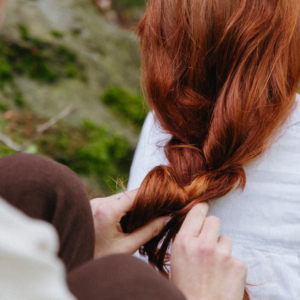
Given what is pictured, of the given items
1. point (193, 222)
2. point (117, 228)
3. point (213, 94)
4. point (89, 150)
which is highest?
point (213, 94)

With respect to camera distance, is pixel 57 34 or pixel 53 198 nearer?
pixel 53 198

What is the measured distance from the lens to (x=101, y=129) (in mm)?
1650

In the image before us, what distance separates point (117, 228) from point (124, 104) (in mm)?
1224

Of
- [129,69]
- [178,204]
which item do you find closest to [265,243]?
[178,204]

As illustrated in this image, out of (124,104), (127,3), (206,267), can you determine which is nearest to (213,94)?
(206,267)

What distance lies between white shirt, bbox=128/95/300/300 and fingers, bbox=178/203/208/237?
0.13m

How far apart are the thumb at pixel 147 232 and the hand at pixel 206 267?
4.3 inches

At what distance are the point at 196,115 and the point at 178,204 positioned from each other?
0.28 m

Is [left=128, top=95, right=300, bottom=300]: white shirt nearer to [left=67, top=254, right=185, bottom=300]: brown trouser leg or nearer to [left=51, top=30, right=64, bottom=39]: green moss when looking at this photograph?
[left=67, top=254, right=185, bottom=300]: brown trouser leg

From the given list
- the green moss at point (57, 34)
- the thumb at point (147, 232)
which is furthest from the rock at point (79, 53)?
the thumb at point (147, 232)

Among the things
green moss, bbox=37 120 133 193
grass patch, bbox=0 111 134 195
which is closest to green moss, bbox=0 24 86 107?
grass patch, bbox=0 111 134 195

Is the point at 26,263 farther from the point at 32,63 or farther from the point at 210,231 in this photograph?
the point at 32,63

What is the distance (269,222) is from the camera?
0.73 meters

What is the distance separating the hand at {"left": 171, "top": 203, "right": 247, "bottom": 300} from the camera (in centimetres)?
56
